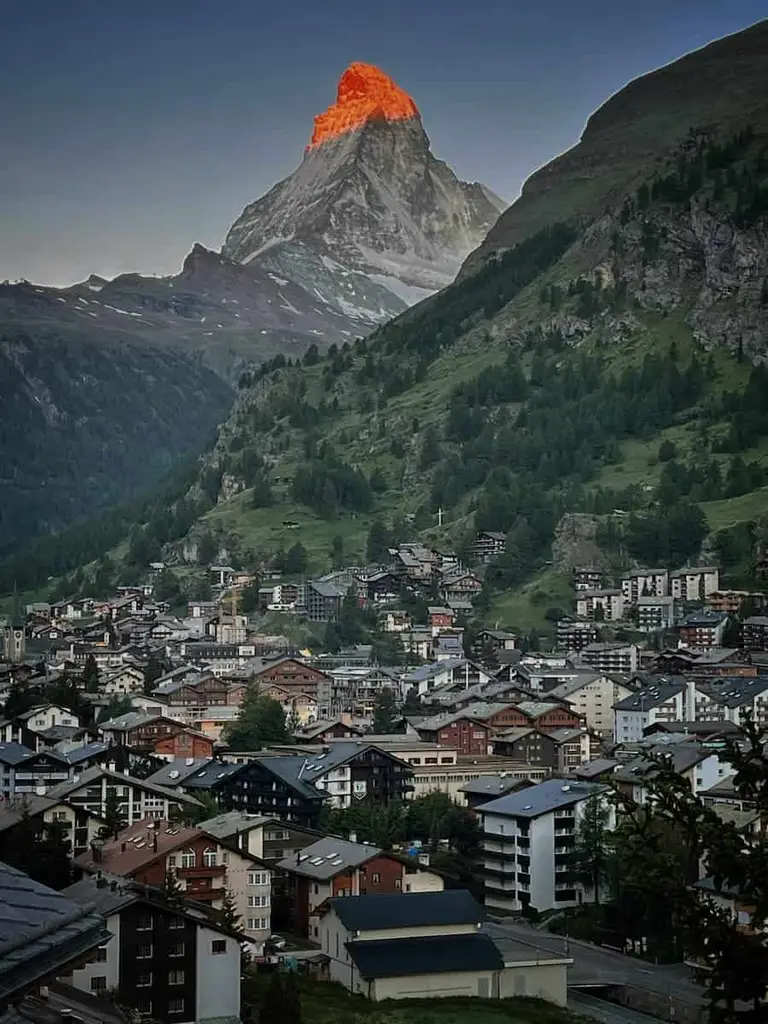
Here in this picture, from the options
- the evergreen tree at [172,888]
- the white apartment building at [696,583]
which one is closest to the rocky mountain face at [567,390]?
the white apartment building at [696,583]

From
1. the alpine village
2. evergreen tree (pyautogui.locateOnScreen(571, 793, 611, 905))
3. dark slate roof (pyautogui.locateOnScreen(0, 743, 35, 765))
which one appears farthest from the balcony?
dark slate roof (pyautogui.locateOnScreen(0, 743, 35, 765))

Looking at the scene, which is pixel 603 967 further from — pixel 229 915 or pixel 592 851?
pixel 229 915

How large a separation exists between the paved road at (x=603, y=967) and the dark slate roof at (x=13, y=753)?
25508 mm

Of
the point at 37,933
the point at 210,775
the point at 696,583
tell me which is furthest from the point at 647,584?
the point at 37,933

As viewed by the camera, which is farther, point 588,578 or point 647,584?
point 588,578

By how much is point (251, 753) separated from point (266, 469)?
80.7 meters

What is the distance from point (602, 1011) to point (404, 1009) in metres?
5.21

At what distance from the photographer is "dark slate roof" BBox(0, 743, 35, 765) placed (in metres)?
70.2

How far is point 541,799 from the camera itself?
5909 cm

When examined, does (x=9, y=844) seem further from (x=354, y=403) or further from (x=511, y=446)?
(x=354, y=403)

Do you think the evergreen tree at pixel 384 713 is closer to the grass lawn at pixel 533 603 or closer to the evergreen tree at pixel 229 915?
the grass lawn at pixel 533 603

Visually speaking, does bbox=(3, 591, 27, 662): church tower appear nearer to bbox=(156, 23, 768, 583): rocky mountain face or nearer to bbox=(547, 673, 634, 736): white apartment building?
bbox=(156, 23, 768, 583): rocky mountain face

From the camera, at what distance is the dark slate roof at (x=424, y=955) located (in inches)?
1642

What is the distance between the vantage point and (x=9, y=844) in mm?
44906
